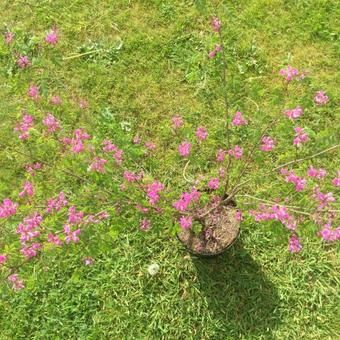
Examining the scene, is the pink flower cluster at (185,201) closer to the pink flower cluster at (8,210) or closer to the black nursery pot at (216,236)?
the black nursery pot at (216,236)

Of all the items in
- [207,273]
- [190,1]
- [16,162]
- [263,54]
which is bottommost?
[207,273]

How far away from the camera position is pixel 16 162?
15.9 feet

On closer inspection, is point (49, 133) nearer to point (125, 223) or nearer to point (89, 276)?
point (125, 223)

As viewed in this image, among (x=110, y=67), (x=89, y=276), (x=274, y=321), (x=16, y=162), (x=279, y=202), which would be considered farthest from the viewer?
(x=110, y=67)

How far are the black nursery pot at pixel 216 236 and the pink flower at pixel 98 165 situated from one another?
4.01 ft

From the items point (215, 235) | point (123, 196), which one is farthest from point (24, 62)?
point (215, 235)

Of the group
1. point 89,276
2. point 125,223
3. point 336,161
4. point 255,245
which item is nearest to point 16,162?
point 89,276

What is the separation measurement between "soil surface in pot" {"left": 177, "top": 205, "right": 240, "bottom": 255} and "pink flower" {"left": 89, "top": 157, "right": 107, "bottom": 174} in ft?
4.01

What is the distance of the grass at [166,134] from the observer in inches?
155

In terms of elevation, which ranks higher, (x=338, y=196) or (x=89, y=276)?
(x=338, y=196)

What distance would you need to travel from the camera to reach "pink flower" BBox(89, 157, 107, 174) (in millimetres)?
2912

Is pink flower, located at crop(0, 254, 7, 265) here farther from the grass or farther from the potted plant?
the grass

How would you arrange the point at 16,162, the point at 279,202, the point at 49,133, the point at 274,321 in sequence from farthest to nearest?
the point at 16,162, the point at 274,321, the point at 49,133, the point at 279,202

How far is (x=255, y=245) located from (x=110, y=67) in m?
2.73
